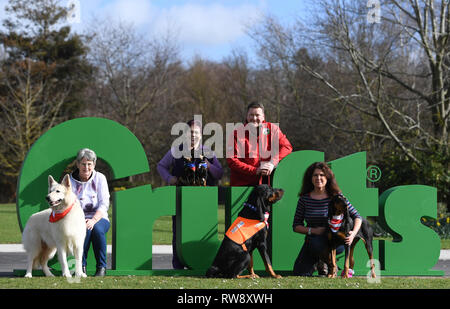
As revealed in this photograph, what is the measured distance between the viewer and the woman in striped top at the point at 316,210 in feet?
23.3

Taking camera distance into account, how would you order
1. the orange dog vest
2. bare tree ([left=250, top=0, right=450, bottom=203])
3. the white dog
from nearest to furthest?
the white dog
the orange dog vest
bare tree ([left=250, top=0, right=450, bottom=203])

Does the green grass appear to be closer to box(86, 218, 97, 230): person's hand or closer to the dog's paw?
the dog's paw

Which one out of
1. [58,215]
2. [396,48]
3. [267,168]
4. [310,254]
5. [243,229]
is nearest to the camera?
[58,215]

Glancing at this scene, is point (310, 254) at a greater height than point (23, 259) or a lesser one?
greater

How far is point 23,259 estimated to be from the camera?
397 inches

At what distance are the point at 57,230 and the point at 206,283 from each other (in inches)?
73.7

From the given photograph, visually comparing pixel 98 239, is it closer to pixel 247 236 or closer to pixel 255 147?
pixel 247 236

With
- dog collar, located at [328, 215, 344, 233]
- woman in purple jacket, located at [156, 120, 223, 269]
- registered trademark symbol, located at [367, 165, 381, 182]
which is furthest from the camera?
registered trademark symbol, located at [367, 165, 381, 182]

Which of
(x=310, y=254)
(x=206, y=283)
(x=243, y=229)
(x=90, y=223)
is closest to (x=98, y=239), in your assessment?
(x=90, y=223)

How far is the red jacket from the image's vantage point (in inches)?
294

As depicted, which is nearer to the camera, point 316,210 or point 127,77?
point 316,210

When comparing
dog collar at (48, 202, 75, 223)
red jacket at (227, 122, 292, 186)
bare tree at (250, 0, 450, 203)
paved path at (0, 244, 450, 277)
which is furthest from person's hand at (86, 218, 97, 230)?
bare tree at (250, 0, 450, 203)

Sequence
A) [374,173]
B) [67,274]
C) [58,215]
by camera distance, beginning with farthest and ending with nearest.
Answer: [374,173], [67,274], [58,215]
